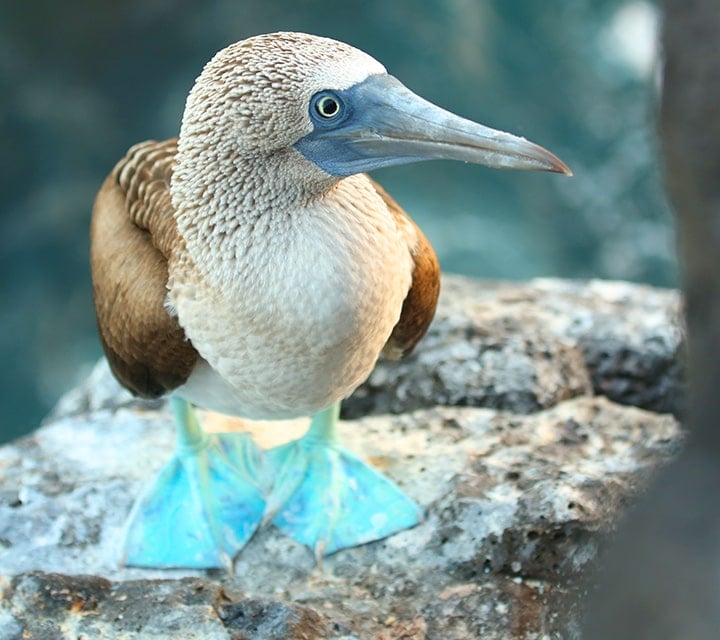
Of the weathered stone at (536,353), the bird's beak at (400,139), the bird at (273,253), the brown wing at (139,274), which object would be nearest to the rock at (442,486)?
the weathered stone at (536,353)

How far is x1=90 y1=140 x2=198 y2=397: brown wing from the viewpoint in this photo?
315 centimetres

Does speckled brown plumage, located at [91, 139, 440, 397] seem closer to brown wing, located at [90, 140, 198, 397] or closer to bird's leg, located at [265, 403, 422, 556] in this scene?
brown wing, located at [90, 140, 198, 397]

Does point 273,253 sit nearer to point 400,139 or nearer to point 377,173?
point 400,139

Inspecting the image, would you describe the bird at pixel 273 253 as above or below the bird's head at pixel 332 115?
below

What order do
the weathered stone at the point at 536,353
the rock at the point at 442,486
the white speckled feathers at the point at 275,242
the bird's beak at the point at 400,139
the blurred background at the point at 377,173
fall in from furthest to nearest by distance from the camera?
the blurred background at the point at 377,173
the weathered stone at the point at 536,353
the rock at the point at 442,486
the white speckled feathers at the point at 275,242
the bird's beak at the point at 400,139

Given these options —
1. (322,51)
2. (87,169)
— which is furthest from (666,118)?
(87,169)

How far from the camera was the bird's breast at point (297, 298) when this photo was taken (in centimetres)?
286

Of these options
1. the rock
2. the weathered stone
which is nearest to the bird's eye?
the rock

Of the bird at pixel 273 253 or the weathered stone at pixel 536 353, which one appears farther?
the weathered stone at pixel 536 353

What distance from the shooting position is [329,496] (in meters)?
3.77

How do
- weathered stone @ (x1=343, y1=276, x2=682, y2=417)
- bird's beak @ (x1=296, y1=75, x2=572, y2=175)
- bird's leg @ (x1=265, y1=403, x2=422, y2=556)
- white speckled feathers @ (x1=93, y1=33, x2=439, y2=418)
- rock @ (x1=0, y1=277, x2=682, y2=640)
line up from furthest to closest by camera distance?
weathered stone @ (x1=343, y1=276, x2=682, y2=417)
bird's leg @ (x1=265, y1=403, x2=422, y2=556)
rock @ (x1=0, y1=277, x2=682, y2=640)
white speckled feathers @ (x1=93, y1=33, x2=439, y2=418)
bird's beak @ (x1=296, y1=75, x2=572, y2=175)

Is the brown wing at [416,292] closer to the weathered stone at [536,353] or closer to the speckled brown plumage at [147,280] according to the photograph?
the speckled brown plumage at [147,280]

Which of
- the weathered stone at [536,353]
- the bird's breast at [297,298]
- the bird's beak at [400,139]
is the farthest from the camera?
the weathered stone at [536,353]

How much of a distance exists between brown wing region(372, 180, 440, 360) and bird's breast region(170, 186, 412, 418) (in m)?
0.11
